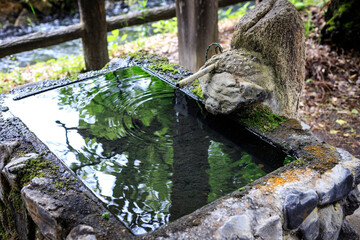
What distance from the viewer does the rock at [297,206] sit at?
5.68 ft

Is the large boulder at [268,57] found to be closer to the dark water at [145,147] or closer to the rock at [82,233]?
the dark water at [145,147]

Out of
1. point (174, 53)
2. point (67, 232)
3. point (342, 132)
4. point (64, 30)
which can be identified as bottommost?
point (342, 132)

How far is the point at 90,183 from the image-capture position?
1.97m

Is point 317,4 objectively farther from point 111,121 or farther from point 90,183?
point 90,183

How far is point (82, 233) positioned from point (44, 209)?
280 millimetres

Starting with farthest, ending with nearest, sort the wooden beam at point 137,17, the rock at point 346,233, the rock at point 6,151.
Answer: the wooden beam at point 137,17, the rock at point 346,233, the rock at point 6,151

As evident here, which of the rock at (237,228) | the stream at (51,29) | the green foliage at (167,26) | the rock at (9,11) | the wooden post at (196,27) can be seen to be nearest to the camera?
the rock at (237,228)

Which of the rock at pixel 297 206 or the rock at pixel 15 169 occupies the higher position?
the rock at pixel 15 169

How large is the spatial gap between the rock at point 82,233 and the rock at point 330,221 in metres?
1.30

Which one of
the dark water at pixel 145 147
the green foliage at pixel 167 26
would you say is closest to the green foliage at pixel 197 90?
the dark water at pixel 145 147

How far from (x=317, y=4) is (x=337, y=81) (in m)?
2.11

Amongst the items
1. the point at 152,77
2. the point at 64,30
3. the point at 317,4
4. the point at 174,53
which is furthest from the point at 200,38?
the point at 317,4

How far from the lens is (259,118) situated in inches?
94.3

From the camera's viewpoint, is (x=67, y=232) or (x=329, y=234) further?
(x=329, y=234)
